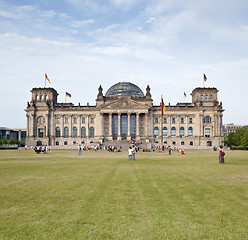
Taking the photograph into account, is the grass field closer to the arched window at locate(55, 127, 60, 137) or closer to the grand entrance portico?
the grand entrance portico

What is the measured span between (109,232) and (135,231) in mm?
817

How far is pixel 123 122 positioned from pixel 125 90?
18.5m

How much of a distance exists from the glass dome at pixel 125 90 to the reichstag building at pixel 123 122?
10002 millimetres

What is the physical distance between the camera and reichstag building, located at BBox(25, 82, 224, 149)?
4107 inches

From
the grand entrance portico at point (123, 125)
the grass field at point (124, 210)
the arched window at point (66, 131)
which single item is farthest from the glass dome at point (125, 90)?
the grass field at point (124, 210)

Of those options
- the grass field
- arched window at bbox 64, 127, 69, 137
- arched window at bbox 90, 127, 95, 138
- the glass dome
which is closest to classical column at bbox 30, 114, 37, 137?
arched window at bbox 64, 127, 69, 137

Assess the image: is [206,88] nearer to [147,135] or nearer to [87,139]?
[147,135]

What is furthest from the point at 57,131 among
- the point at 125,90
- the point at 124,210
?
the point at 124,210

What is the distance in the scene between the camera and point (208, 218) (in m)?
9.06

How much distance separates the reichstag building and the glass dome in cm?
1000

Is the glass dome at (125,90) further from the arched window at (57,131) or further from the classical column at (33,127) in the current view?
the classical column at (33,127)

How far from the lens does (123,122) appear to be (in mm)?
104562

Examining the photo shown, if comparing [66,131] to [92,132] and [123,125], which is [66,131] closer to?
[92,132]

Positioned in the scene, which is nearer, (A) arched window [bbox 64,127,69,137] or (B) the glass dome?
(A) arched window [bbox 64,127,69,137]
